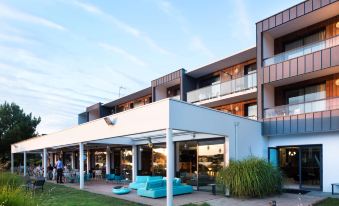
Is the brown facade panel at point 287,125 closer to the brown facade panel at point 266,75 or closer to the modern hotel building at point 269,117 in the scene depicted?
the modern hotel building at point 269,117

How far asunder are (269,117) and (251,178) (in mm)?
5714

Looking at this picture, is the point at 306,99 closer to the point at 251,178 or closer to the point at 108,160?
the point at 251,178

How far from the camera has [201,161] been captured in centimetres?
1777

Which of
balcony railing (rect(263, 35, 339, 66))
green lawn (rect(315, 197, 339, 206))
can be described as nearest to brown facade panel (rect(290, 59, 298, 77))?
balcony railing (rect(263, 35, 339, 66))

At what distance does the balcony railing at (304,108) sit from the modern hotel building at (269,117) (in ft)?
0.16

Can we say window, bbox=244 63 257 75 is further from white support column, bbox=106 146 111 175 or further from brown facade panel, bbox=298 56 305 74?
white support column, bbox=106 146 111 175

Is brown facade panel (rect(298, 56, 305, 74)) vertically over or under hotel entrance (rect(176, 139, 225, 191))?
over

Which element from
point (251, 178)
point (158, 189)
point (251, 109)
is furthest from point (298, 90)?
point (158, 189)

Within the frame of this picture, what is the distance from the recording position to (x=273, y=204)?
25.1 ft

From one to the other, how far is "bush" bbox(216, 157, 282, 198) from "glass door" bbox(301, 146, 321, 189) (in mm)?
3186

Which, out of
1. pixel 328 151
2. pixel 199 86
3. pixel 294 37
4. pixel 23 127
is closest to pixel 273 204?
pixel 328 151

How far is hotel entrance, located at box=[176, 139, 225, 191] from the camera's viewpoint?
1677 cm

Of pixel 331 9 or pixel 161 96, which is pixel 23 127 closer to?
pixel 161 96

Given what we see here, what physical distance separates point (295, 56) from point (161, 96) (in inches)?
564
